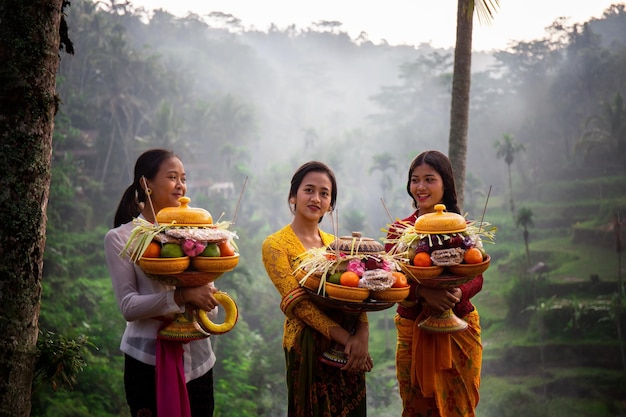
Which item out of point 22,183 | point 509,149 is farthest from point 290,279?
point 509,149

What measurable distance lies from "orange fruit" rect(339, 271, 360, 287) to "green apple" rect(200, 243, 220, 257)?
49cm

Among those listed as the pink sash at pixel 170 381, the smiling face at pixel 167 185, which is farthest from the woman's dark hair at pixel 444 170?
the pink sash at pixel 170 381

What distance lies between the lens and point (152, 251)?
1998 mm

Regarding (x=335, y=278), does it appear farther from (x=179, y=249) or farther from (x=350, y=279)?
(x=179, y=249)

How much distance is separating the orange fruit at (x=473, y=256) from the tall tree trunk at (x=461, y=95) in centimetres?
332

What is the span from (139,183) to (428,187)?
4.45 ft

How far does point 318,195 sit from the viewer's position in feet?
8.25

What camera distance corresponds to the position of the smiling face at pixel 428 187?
8.65 feet

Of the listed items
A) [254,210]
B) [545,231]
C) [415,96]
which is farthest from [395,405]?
[415,96]

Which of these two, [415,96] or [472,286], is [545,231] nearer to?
[415,96]

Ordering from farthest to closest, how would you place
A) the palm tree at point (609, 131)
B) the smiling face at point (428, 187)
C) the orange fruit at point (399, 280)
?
the palm tree at point (609, 131) → the smiling face at point (428, 187) → the orange fruit at point (399, 280)

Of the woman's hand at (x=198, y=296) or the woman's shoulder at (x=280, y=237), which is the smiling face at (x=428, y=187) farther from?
the woman's hand at (x=198, y=296)

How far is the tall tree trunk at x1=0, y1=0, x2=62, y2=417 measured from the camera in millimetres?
2154

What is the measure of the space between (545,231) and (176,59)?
22.0 metres
